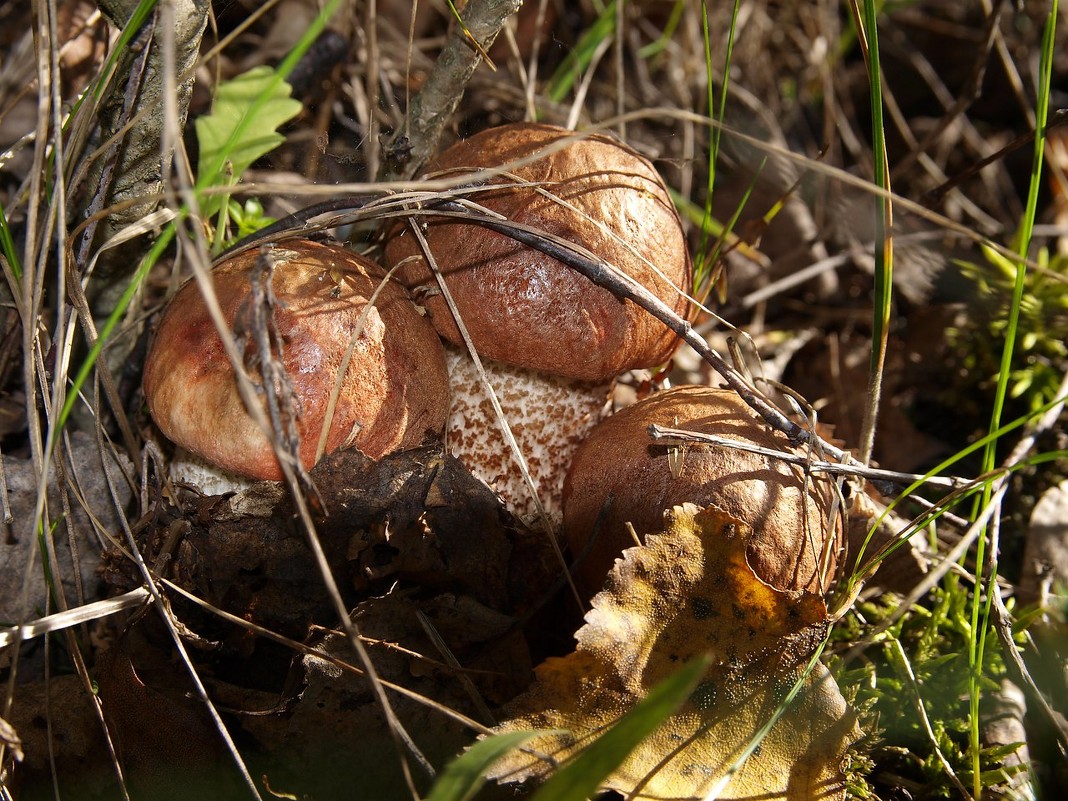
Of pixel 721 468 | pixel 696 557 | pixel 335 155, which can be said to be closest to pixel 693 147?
pixel 335 155

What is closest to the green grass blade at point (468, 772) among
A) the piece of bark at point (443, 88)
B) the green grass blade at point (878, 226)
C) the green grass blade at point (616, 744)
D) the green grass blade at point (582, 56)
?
the green grass blade at point (616, 744)

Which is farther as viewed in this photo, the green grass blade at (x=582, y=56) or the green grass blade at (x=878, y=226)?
the green grass blade at (x=582, y=56)

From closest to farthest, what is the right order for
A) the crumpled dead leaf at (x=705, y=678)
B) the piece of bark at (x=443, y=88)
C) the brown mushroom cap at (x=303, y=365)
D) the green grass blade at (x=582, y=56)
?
1. the crumpled dead leaf at (x=705, y=678)
2. the brown mushroom cap at (x=303, y=365)
3. the piece of bark at (x=443, y=88)
4. the green grass blade at (x=582, y=56)

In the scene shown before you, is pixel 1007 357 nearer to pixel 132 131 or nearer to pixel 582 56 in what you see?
pixel 582 56

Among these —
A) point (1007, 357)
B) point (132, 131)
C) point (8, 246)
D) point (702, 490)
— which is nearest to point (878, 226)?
point (1007, 357)

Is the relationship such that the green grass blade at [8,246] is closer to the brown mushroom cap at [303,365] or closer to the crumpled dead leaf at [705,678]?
the brown mushroom cap at [303,365]

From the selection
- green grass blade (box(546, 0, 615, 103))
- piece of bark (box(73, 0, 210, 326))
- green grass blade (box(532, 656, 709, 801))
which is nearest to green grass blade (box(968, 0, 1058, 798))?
green grass blade (box(532, 656, 709, 801))

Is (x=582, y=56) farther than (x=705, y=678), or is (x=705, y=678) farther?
(x=582, y=56)
